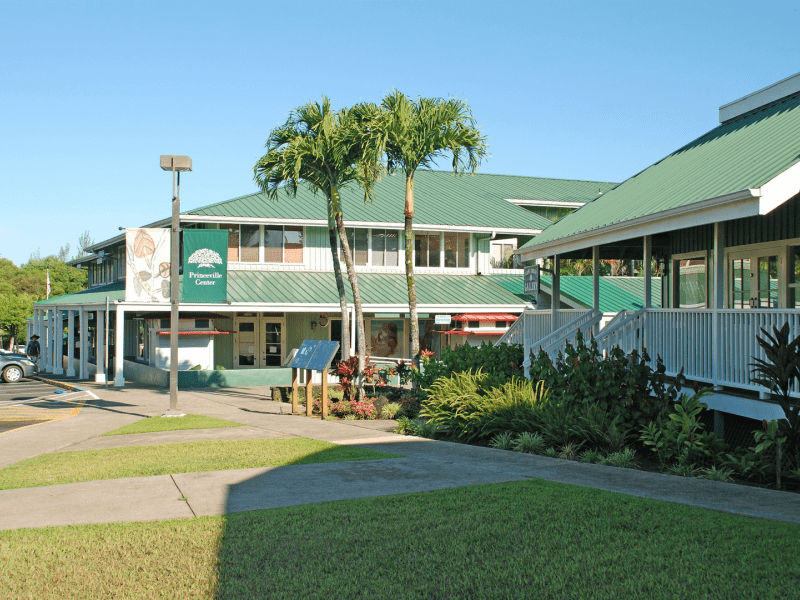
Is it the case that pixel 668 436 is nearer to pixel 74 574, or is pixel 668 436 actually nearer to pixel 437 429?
pixel 437 429

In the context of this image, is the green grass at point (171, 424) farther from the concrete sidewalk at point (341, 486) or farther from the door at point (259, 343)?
the door at point (259, 343)

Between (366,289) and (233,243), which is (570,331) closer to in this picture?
(366,289)

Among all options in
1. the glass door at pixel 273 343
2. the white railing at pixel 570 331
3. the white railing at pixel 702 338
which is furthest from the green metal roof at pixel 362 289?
the white railing at pixel 702 338

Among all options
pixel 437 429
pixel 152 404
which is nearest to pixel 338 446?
pixel 437 429

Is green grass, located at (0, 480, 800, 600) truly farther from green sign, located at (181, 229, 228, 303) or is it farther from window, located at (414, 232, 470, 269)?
window, located at (414, 232, 470, 269)

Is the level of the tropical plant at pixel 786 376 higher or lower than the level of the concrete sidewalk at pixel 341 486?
higher

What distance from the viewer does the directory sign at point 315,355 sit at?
17.0 m

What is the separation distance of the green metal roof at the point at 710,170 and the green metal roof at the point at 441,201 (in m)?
15.9

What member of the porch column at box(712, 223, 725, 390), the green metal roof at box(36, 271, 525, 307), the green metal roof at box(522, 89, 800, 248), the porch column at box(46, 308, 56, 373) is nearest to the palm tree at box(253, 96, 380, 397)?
the green metal roof at box(522, 89, 800, 248)

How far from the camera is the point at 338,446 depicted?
11.9m

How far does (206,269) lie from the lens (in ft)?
87.5

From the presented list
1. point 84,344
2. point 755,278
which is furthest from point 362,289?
point 755,278

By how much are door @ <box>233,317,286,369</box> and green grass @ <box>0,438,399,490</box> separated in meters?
20.4

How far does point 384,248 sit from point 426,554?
2781 cm
